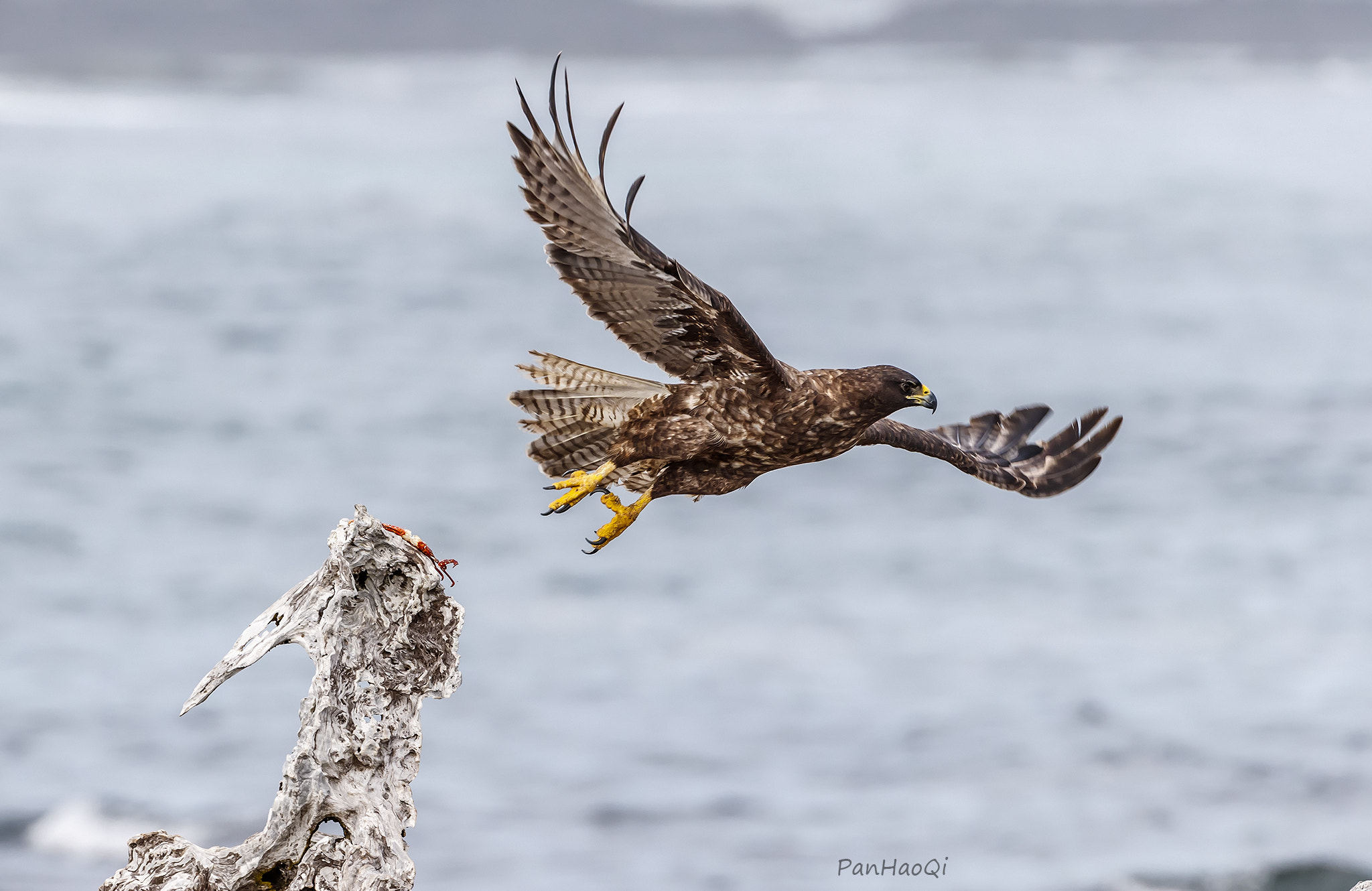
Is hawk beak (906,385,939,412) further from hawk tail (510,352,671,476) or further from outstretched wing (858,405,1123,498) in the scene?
outstretched wing (858,405,1123,498)

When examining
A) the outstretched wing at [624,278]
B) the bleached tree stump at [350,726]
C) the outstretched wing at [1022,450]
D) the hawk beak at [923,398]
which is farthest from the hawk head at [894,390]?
the bleached tree stump at [350,726]

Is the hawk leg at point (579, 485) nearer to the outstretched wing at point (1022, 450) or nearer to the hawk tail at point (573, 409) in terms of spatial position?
the hawk tail at point (573, 409)

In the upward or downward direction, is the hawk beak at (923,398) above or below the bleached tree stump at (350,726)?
above

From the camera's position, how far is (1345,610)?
5588 centimetres

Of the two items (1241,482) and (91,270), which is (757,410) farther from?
(91,270)

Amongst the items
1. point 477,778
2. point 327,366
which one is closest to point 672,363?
point 477,778

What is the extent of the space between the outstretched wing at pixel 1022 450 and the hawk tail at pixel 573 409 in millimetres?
2652

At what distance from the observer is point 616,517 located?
772 cm

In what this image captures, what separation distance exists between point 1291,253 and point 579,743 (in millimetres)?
84961

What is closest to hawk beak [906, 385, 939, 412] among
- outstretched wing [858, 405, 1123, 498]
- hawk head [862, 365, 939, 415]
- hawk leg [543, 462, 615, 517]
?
hawk head [862, 365, 939, 415]

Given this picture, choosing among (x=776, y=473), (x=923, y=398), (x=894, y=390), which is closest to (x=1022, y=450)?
(x=923, y=398)

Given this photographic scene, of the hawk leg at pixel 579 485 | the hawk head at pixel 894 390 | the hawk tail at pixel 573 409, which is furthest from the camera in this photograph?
the hawk tail at pixel 573 409

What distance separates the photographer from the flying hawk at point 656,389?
8102mm

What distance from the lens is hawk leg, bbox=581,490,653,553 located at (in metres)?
7.40
